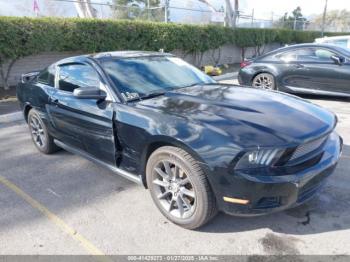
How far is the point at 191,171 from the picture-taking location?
272 centimetres

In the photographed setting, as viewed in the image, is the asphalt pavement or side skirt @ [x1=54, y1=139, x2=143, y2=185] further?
side skirt @ [x1=54, y1=139, x2=143, y2=185]

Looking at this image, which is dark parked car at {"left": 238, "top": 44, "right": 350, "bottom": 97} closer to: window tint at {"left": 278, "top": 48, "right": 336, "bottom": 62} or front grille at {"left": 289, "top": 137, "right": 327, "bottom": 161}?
window tint at {"left": 278, "top": 48, "right": 336, "bottom": 62}

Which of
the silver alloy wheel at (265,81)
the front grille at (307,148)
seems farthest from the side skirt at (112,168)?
the silver alloy wheel at (265,81)

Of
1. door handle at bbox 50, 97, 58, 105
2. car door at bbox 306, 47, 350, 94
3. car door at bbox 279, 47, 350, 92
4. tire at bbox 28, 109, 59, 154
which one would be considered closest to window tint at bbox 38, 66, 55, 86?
door handle at bbox 50, 97, 58, 105

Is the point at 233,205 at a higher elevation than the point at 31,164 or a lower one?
higher

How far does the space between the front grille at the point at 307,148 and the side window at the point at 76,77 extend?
7.02 feet

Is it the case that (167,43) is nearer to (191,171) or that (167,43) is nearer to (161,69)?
(161,69)

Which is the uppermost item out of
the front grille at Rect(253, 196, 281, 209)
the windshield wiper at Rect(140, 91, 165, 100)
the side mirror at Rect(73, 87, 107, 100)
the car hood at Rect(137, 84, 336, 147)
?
the side mirror at Rect(73, 87, 107, 100)

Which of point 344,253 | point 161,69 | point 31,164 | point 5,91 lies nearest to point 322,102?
point 161,69

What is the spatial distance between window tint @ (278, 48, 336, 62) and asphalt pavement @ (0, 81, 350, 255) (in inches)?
172

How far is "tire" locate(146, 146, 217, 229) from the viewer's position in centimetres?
272

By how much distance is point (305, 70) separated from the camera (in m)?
7.85

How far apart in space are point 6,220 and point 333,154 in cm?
316

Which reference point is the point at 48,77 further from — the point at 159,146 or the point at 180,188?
the point at 180,188
